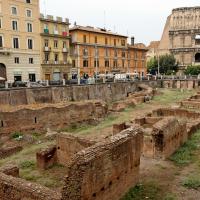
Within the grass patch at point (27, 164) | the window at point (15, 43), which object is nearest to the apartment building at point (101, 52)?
the window at point (15, 43)

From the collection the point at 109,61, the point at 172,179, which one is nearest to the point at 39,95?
the point at 172,179

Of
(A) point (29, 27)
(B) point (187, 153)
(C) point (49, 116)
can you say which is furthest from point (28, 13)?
(B) point (187, 153)

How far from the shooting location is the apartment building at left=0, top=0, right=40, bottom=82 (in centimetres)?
3812

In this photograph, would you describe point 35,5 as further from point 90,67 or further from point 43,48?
point 90,67

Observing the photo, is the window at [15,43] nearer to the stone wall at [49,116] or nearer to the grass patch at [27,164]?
the stone wall at [49,116]

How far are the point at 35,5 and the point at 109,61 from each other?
779 inches

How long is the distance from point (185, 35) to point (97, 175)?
2612 inches

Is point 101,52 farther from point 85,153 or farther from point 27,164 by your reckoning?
point 85,153

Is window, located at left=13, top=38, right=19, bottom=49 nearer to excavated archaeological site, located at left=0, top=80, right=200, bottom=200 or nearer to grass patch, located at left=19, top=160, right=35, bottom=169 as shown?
excavated archaeological site, located at left=0, top=80, right=200, bottom=200

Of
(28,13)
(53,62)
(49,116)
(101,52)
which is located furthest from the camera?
(101,52)

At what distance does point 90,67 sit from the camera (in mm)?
53406

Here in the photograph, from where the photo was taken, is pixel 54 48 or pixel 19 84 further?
pixel 54 48

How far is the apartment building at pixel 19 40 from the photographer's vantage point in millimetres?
38125

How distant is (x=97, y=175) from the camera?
27.0 feet
